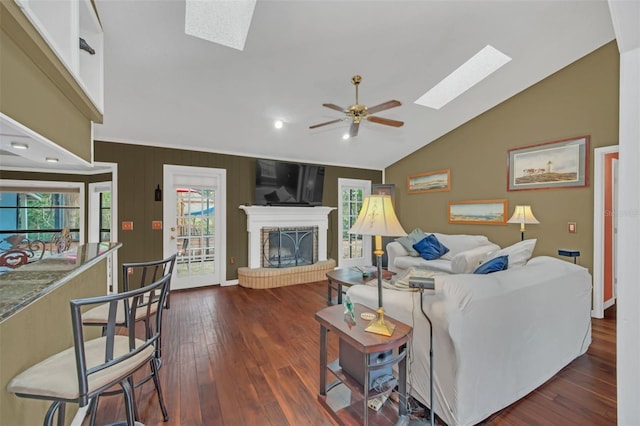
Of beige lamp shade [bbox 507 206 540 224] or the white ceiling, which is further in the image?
beige lamp shade [bbox 507 206 540 224]

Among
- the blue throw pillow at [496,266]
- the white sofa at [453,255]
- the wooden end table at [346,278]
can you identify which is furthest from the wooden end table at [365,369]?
the white sofa at [453,255]

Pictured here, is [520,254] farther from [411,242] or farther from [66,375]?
[66,375]

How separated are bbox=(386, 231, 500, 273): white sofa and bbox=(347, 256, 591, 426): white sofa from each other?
1455 millimetres

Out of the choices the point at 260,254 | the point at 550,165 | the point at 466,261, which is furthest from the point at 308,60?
the point at 550,165

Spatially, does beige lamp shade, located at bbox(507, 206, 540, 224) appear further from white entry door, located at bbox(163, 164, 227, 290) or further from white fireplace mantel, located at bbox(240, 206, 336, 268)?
white entry door, located at bbox(163, 164, 227, 290)

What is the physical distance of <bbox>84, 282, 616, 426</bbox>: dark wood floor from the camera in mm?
1782

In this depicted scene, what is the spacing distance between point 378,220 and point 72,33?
212 centimetres

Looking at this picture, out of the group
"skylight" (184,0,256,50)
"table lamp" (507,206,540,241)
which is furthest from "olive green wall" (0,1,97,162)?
"table lamp" (507,206,540,241)

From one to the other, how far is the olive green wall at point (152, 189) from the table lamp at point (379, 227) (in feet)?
11.8

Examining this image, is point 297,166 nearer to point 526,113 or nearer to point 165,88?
point 165,88

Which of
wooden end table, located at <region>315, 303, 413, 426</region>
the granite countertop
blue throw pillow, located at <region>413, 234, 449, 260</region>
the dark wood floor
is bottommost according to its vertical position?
the dark wood floor

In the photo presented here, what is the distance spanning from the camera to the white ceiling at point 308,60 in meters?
2.41

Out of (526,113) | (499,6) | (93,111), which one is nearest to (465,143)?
(526,113)

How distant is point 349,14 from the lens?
7.89 ft
